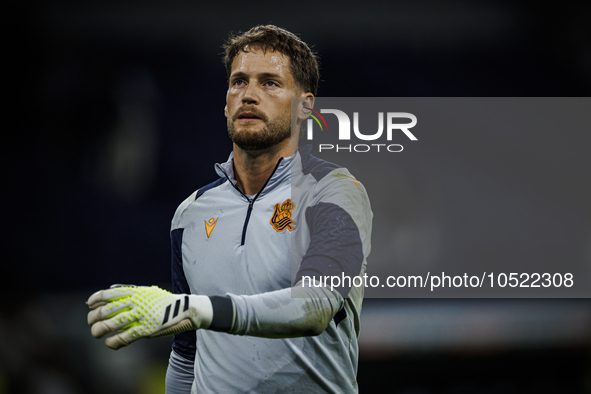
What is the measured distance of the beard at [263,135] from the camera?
1.63m

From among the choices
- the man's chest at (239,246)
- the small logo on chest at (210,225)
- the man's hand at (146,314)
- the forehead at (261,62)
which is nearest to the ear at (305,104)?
the forehead at (261,62)

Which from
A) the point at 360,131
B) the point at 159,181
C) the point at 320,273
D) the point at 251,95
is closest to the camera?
the point at 320,273

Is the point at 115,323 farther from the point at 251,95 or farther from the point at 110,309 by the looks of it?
the point at 251,95

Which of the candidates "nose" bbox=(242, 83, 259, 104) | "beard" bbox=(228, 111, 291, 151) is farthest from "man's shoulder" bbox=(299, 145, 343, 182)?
"nose" bbox=(242, 83, 259, 104)

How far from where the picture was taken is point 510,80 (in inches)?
134

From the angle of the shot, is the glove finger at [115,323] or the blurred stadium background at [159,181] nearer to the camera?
the glove finger at [115,323]

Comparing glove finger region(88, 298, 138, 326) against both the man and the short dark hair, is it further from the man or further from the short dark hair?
the short dark hair

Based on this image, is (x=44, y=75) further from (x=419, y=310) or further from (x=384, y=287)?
(x=419, y=310)

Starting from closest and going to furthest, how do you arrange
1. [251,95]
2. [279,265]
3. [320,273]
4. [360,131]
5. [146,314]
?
[146,314], [320,273], [279,265], [251,95], [360,131]

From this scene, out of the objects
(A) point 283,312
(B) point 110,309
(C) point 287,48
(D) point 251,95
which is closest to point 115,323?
(B) point 110,309

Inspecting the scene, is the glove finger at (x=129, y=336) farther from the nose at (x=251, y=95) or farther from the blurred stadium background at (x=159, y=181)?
the blurred stadium background at (x=159, y=181)

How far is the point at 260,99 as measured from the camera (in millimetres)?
1630

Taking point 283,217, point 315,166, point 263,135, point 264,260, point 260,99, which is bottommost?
point 264,260

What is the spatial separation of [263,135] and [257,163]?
0.40ft
